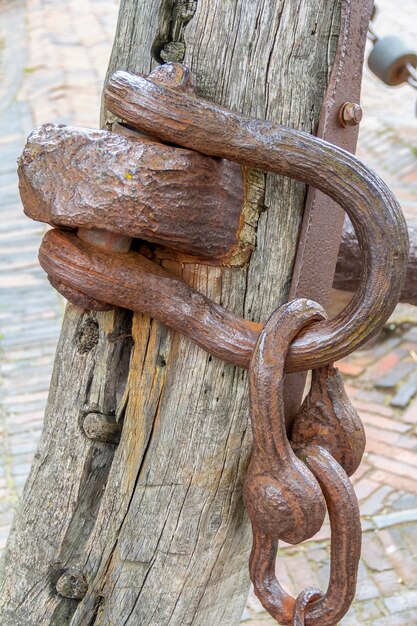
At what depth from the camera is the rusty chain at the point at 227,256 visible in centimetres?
114

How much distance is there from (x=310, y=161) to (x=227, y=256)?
0.62 feet

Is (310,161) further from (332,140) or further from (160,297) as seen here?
(160,297)

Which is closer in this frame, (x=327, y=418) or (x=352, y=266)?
(x=327, y=418)

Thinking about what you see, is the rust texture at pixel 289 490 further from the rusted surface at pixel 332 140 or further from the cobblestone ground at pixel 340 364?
the cobblestone ground at pixel 340 364

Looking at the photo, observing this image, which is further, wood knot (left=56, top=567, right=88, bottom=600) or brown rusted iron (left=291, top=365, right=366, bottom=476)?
wood knot (left=56, top=567, right=88, bottom=600)

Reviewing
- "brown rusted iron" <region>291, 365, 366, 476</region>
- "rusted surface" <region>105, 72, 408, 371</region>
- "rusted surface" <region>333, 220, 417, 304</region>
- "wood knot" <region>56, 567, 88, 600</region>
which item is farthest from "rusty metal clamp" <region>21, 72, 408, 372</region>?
"wood knot" <region>56, 567, 88, 600</region>

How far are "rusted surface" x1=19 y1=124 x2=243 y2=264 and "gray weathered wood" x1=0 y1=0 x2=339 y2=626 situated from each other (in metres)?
0.07

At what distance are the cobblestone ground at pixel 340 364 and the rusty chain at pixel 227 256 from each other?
5.23 feet

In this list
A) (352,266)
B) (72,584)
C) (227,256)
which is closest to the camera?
(227,256)

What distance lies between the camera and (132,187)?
1.13 m

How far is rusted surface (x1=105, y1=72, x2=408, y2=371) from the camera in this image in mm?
1132

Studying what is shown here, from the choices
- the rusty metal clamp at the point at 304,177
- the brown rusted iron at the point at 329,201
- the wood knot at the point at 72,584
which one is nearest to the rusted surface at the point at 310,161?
the rusty metal clamp at the point at 304,177

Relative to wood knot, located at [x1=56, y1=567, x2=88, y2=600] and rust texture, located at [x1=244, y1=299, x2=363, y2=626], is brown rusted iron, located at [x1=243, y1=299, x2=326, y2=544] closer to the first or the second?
rust texture, located at [x1=244, y1=299, x2=363, y2=626]

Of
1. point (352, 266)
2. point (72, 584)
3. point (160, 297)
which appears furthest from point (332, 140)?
point (72, 584)
